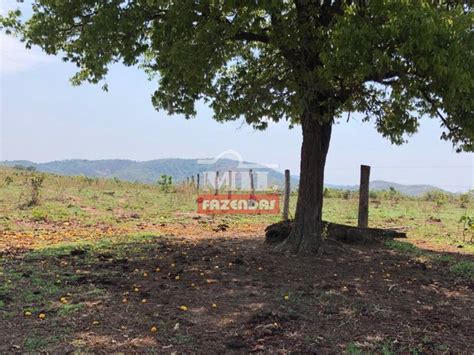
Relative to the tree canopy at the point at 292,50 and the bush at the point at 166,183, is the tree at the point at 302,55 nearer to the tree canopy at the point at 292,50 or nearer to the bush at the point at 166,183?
the tree canopy at the point at 292,50

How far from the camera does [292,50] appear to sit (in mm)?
6688

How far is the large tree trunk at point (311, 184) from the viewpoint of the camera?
7.60 meters

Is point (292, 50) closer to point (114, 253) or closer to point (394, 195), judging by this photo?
point (114, 253)

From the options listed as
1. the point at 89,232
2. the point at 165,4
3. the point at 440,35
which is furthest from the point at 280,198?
the point at 440,35

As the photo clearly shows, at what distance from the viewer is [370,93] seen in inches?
302

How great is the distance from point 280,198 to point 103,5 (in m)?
13.0

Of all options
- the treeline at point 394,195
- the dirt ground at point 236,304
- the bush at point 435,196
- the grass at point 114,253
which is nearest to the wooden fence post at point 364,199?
the grass at point 114,253

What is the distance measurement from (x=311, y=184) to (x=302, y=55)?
2161 mm

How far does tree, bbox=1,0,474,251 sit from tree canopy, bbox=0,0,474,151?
2 cm

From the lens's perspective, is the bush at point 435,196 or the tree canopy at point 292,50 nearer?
the tree canopy at point 292,50

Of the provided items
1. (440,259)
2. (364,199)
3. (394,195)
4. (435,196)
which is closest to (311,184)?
(440,259)

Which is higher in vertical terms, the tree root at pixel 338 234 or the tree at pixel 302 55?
the tree at pixel 302 55

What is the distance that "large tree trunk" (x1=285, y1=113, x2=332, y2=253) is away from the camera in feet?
24.9

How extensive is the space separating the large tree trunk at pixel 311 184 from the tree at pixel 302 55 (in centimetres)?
2
